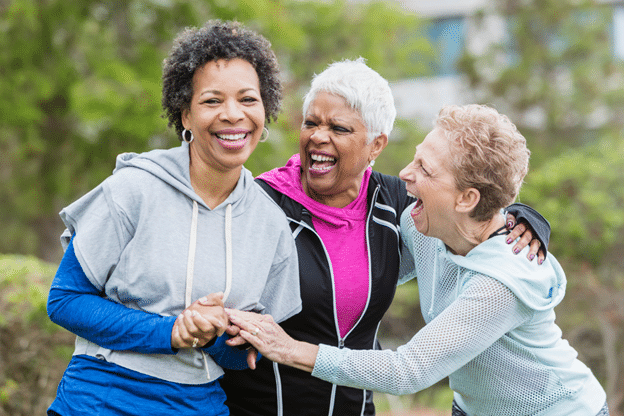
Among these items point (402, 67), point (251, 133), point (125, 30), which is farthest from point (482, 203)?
point (402, 67)

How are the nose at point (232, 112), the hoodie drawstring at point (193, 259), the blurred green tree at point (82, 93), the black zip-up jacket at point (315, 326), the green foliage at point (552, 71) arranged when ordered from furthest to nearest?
the green foliage at point (552, 71)
the blurred green tree at point (82, 93)
the black zip-up jacket at point (315, 326)
the nose at point (232, 112)
the hoodie drawstring at point (193, 259)

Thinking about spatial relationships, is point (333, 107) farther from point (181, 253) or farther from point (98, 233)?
point (98, 233)

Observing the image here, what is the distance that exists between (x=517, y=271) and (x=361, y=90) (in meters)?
1.07

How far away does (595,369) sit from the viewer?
8.52m

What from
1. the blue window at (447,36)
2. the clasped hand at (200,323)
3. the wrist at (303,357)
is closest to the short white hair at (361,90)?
the wrist at (303,357)

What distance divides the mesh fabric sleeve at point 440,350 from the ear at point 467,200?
0.29 m

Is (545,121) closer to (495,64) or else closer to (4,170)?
(495,64)

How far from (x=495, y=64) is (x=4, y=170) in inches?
417

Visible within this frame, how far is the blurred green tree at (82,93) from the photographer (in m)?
9.10

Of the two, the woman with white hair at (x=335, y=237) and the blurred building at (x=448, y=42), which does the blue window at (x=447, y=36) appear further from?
the woman with white hair at (x=335, y=237)

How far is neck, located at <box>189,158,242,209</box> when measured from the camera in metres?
2.38

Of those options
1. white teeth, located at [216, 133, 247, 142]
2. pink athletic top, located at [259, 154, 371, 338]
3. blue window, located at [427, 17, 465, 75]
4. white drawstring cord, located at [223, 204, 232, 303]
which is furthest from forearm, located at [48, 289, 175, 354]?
blue window, located at [427, 17, 465, 75]

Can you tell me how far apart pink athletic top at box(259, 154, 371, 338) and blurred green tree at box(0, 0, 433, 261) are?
632 cm

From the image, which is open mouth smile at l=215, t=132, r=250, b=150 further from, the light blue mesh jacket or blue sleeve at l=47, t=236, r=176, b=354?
the light blue mesh jacket
